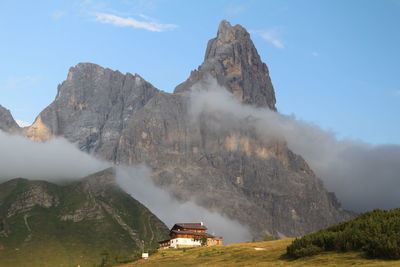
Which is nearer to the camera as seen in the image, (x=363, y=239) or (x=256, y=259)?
(x=363, y=239)

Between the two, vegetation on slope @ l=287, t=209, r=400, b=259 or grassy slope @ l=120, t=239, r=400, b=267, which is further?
grassy slope @ l=120, t=239, r=400, b=267

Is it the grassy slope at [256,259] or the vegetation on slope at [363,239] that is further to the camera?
the grassy slope at [256,259]

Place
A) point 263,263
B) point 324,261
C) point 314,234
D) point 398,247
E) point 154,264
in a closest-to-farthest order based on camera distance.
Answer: point 398,247 < point 324,261 < point 263,263 < point 314,234 < point 154,264

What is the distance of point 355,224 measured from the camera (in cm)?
10962

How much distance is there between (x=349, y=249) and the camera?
3952 inches

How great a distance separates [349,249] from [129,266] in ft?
165

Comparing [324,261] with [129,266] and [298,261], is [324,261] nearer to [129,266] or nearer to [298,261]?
[298,261]

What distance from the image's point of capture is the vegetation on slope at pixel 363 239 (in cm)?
9237

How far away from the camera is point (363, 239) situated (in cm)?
9900

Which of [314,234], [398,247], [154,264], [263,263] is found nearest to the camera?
[398,247]

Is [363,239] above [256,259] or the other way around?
above

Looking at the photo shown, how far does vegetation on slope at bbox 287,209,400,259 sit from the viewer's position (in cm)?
9237

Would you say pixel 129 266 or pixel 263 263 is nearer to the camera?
pixel 263 263

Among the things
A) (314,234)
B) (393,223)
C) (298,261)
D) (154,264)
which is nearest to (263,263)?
(298,261)
